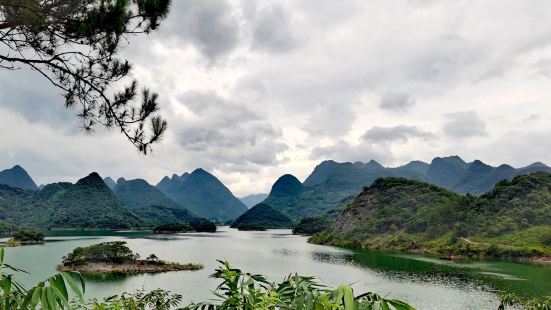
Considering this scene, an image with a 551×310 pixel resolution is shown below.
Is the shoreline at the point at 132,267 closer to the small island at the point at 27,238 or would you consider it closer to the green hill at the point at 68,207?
the small island at the point at 27,238

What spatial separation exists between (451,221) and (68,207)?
15660 cm

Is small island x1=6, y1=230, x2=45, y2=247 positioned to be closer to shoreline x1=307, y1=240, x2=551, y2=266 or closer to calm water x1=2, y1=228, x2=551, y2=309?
calm water x1=2, y1=228, x2=551, y2=309

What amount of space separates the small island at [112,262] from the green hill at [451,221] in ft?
158

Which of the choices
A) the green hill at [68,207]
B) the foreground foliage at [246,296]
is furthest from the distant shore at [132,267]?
the green hill at [68,207]

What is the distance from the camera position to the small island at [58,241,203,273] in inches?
2014

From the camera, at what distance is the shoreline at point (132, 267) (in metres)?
50.6

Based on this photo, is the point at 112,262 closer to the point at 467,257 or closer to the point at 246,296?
the point at 467,257

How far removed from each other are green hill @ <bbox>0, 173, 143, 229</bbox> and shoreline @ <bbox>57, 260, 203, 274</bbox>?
115 metres

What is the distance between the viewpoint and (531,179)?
8306cm

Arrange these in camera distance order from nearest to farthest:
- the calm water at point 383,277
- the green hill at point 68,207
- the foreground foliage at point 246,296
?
the foreground foliage at point 246,296, the calm water at point 383,277, the green hill at point 68,207

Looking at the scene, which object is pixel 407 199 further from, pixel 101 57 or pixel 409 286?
pixel 101 57

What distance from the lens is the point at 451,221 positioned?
85000 mm

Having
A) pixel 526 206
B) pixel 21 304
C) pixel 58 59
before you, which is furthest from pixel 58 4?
pixel 526 206

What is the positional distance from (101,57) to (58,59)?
32.5 inches
